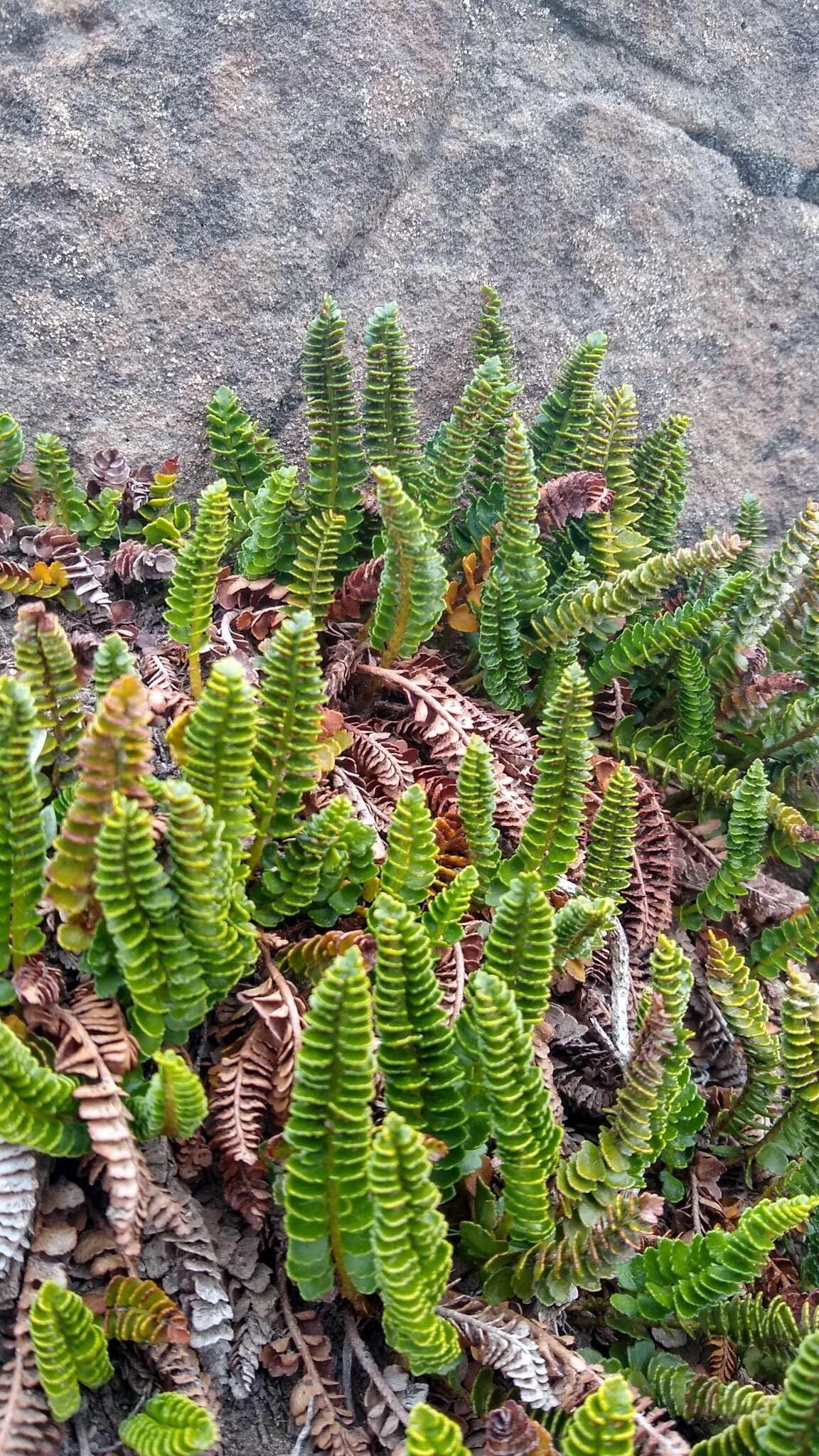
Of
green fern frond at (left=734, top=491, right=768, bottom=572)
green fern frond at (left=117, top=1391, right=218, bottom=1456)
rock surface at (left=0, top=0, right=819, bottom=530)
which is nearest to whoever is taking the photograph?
green fern frond at (left=117, top=1391, right=218, bottom=1456)

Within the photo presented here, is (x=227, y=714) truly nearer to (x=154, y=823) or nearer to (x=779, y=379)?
(x=154, y=823)

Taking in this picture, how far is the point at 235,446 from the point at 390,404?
1.41 feet

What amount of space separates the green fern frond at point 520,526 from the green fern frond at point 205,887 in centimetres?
115

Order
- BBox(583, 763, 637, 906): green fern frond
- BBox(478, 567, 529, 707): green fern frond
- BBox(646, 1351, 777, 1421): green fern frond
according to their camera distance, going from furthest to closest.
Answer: BBox(478, 567, 529, 707): green fern frond → BBox(583, 763, 637, 906): green fern frond → BBox(646, 1351, 777, 1421): green fern frond

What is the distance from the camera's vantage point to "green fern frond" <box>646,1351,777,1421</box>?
6.05 feet

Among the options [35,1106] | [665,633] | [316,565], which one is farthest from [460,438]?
[35,1106]

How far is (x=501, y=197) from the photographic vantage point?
3508mm

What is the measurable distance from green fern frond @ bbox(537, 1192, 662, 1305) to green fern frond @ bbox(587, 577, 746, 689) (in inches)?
53.8

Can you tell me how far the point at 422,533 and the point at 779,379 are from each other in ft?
6.94

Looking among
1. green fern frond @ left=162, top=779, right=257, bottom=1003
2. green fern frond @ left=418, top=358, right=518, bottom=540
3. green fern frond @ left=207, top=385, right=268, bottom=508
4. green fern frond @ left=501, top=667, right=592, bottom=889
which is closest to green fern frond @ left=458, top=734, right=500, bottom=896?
green fern frond @ left=501, top=667, right=592, bottom=889

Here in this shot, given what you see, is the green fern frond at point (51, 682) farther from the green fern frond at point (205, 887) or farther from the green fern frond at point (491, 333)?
the green fern frond at point (491, 333)

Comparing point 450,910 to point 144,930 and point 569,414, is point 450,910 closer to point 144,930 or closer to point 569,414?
point 144,930

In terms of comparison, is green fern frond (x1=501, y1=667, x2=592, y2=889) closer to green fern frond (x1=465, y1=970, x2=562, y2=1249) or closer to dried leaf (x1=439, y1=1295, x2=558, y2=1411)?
green fern frond (x1=465, y1=970, x2=562, y2=1249)

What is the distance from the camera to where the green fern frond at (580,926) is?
2080mm
